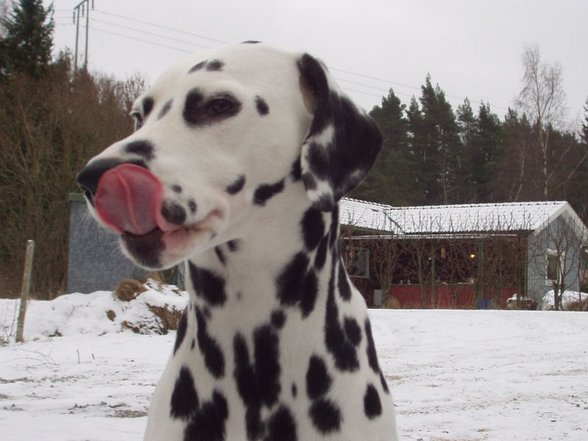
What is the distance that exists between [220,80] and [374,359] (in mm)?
1034

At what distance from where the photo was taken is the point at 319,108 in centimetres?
231

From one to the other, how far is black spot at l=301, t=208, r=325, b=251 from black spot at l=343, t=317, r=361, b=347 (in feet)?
0.89

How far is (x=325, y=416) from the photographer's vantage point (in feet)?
7.23

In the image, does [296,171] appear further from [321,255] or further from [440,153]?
[440,153]

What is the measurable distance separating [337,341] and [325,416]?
24 centimetres

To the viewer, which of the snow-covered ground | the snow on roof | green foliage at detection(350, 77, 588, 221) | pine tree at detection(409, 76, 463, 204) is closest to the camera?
the snow-covered ground

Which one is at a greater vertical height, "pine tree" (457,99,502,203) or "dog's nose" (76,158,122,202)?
"pine tree" (457,99,502,203)

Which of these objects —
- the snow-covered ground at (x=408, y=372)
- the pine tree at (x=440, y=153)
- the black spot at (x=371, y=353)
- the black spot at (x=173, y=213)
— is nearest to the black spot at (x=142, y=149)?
the black spot at (x=173, y=213)

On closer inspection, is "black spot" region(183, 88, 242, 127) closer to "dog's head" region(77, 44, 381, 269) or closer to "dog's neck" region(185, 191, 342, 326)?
"dog's head" region(77, 44, 381, 269)

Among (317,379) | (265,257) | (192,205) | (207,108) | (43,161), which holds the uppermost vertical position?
(43,161)

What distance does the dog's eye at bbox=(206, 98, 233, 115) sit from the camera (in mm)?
2166

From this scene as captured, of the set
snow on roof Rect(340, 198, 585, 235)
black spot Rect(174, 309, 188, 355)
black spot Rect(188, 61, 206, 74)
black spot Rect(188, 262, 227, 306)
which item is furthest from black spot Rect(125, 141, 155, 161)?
snow on roof Rect(340, 198, 585, 235)

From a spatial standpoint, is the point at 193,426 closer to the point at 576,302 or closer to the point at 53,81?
the point at 576,302

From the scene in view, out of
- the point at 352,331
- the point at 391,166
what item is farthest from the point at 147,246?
the point at 391,166
